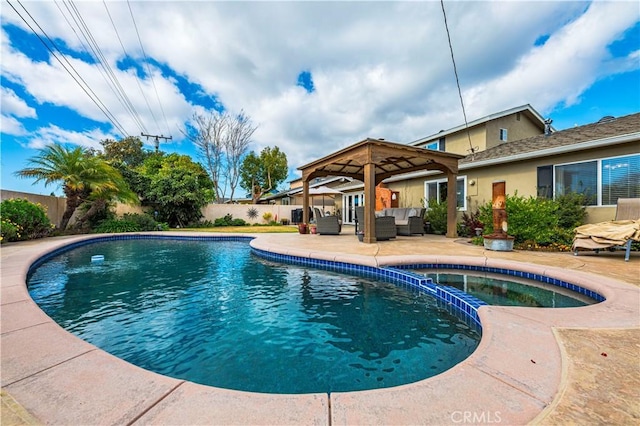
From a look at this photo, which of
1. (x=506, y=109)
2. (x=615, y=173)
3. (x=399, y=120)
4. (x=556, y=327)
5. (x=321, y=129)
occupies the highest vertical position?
(x=321, y=129)

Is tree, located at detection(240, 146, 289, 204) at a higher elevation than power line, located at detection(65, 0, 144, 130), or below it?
below

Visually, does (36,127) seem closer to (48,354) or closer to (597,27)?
(48,354)

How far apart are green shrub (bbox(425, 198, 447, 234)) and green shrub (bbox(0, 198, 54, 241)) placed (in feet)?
48.0

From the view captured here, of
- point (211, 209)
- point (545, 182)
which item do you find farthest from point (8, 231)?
point (545, 182)

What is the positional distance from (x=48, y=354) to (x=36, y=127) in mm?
22437

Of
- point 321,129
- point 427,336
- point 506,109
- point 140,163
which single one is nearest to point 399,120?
point 506,109

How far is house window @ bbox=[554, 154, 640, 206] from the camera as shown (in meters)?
7.07

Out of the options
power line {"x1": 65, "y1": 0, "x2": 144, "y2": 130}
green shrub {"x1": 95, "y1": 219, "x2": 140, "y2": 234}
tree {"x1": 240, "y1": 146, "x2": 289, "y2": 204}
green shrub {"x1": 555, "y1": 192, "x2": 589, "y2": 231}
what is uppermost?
power line {"x1": 65, "y1": 0, "x2": 144, "y2": 130}

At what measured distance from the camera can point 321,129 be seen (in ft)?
90.9

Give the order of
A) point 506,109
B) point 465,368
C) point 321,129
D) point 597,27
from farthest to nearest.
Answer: point 321,129, point 506,109, point 597,27, point 465,368

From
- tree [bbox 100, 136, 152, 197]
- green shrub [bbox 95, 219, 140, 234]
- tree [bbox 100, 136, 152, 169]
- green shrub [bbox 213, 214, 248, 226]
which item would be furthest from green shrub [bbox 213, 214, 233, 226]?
tree [bbox 100, 136, 152, 169]

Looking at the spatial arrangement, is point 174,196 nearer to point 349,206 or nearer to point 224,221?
point 224,221

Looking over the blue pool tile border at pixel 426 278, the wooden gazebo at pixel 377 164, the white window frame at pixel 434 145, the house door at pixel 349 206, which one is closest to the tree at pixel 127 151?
the house door at pixel 349 206

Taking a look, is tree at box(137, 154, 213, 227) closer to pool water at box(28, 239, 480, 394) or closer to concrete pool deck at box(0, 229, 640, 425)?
pool water at box(28, 239, 480, 394)
